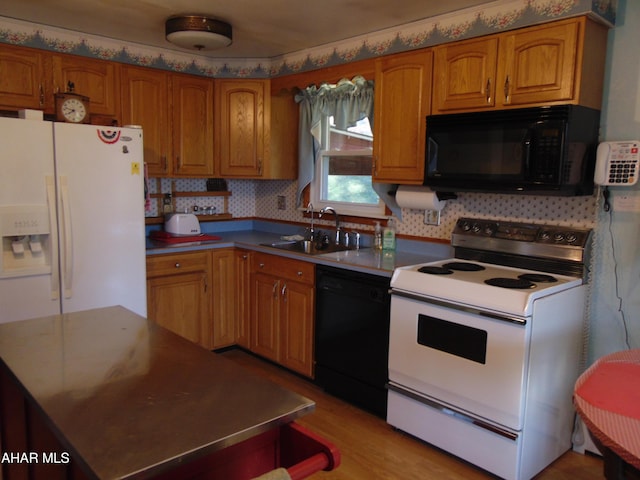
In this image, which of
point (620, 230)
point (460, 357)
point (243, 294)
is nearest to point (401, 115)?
point (620, 230)

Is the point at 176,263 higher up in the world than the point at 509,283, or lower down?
lower down

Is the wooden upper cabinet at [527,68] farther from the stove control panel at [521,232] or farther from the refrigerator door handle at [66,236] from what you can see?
the refrigerator door handle at [66,236]

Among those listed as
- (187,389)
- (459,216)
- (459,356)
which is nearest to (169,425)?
(187,389)

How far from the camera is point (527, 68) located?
7.82 ft

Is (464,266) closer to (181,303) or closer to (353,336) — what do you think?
(353,336)

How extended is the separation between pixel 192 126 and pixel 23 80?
114cm

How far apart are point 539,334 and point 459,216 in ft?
3.37

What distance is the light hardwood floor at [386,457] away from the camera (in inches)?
93.9

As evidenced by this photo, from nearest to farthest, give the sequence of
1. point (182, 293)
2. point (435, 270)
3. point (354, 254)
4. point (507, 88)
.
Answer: point (507, 88) < point (435, 270) < point (354, 254) < point (182, 293)

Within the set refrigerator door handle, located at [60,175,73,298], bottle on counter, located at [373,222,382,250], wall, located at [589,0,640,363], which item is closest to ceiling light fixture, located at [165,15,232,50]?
refrigerator door handle, located at [60,175,73,298]

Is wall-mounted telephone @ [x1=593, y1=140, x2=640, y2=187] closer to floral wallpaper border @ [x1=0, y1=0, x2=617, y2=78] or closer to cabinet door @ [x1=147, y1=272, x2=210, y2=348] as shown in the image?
floral wallpaper border @ [x1=0, y1=0, x2=617, y2=78]

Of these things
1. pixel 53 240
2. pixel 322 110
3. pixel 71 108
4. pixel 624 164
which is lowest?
pixel 53 240

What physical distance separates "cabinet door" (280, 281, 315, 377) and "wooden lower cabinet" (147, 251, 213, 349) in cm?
63

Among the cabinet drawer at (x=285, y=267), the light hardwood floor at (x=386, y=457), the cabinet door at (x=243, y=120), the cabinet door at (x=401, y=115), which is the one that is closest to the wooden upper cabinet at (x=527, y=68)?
the cabinet door at (x=401, y=115)
